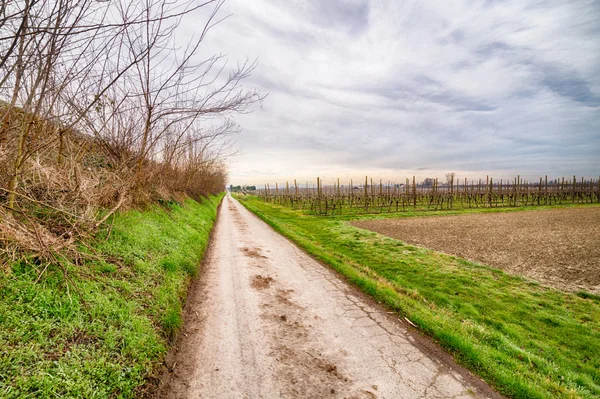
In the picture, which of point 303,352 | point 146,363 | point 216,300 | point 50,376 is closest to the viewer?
point 50,376

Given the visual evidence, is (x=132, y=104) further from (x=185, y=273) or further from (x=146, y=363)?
(x=146, y=363)

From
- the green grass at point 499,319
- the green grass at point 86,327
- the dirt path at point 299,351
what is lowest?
the green grass at point 499,319

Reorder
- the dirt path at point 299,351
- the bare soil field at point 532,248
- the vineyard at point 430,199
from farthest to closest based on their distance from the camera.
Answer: the vineyard at point 430,199 → the bare soil field at point 532,248 → the dirt path at point 299,351

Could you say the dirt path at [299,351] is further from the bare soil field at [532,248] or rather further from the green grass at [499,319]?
the bare soil field at [532,248]

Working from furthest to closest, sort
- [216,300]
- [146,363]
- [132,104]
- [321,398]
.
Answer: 1. [132,104]
2. [216,300]
3. [146,363]
4. [321,398]

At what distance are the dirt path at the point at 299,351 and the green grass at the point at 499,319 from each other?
0.37m

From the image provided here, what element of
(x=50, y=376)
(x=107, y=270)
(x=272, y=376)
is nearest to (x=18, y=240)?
(x=107, y=270)

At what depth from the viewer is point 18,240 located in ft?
9.47

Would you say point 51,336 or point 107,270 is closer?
point 51,336

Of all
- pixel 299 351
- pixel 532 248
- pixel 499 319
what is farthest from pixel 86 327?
pixel 532 248

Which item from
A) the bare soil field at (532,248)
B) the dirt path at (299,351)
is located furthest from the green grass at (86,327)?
the bare soil field at (532,248)

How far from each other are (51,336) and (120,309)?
722 mm

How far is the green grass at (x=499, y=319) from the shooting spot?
9.95 feet

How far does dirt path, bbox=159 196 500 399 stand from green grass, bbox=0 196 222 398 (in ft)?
1.19
